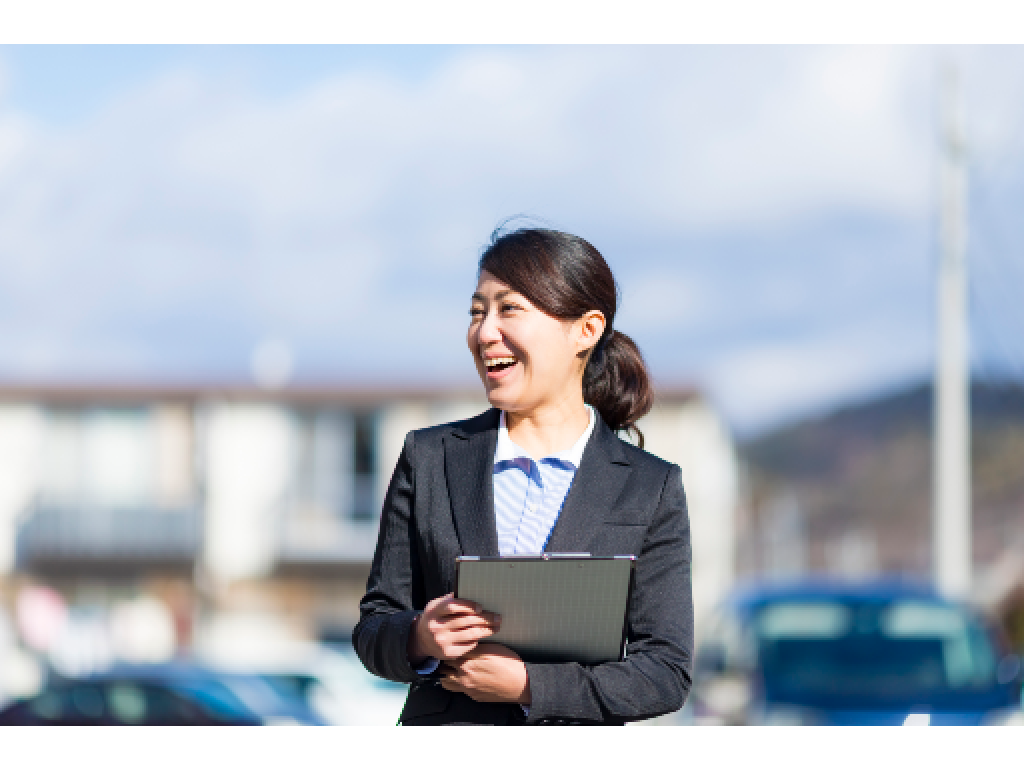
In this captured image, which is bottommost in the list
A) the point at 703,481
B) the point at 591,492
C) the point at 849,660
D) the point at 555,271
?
the point at 849,660

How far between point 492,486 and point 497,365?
21 cm

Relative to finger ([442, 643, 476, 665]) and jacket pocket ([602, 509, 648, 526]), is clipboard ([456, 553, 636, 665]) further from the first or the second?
jacket pocket ([602, 509, 648, 526])

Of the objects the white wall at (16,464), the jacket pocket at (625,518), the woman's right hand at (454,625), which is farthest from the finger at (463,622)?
the white wall at (16,464)

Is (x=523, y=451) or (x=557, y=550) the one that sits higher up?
(x=523, y=451)

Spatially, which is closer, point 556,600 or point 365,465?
point 556,600

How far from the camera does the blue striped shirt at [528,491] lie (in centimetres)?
241

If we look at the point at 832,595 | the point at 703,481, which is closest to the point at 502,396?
the point at 832,595

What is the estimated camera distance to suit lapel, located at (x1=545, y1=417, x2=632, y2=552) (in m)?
2.36

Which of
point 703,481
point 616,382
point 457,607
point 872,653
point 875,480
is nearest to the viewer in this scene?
point 457,607

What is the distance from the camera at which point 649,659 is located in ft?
7.69

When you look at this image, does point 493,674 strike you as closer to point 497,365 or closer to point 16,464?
point 497,365

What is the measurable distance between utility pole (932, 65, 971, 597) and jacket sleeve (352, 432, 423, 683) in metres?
15.4

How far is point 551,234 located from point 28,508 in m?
27.3

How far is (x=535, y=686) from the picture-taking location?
2.25m
